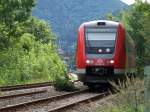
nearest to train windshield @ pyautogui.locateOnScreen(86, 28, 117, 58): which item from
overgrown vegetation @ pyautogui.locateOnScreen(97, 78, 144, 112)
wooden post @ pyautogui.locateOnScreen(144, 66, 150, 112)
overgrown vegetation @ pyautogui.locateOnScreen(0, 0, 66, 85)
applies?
overgrown vegetation @ pyautogui.locateOnScreen(0, 0, 66, 85)

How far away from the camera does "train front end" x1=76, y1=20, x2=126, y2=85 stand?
23078mm

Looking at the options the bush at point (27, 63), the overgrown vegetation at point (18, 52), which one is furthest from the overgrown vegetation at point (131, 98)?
the overgrown vegetation at point (18, 52)

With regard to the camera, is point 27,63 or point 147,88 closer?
point 147,88

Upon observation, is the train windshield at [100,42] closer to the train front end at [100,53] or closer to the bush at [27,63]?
the train front end at [100,53]

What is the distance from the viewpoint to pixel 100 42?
2330 cm

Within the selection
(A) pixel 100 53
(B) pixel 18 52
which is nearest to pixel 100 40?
(A) pixel 100 53

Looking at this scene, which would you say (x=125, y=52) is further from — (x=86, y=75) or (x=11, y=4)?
(x=11, y=4)

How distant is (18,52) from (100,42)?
14.1m

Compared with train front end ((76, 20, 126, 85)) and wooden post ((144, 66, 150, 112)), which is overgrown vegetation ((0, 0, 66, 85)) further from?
wooden post ((144, 66, 150, 112))

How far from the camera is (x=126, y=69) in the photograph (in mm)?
24734

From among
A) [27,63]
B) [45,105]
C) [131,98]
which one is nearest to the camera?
[131,98]

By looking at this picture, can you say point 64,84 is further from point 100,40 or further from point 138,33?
point 138,33

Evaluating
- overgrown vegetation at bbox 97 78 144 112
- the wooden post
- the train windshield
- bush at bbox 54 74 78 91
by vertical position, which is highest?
the train windshield

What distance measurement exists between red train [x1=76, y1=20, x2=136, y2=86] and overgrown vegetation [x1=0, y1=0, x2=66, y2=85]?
7476 millimetres
